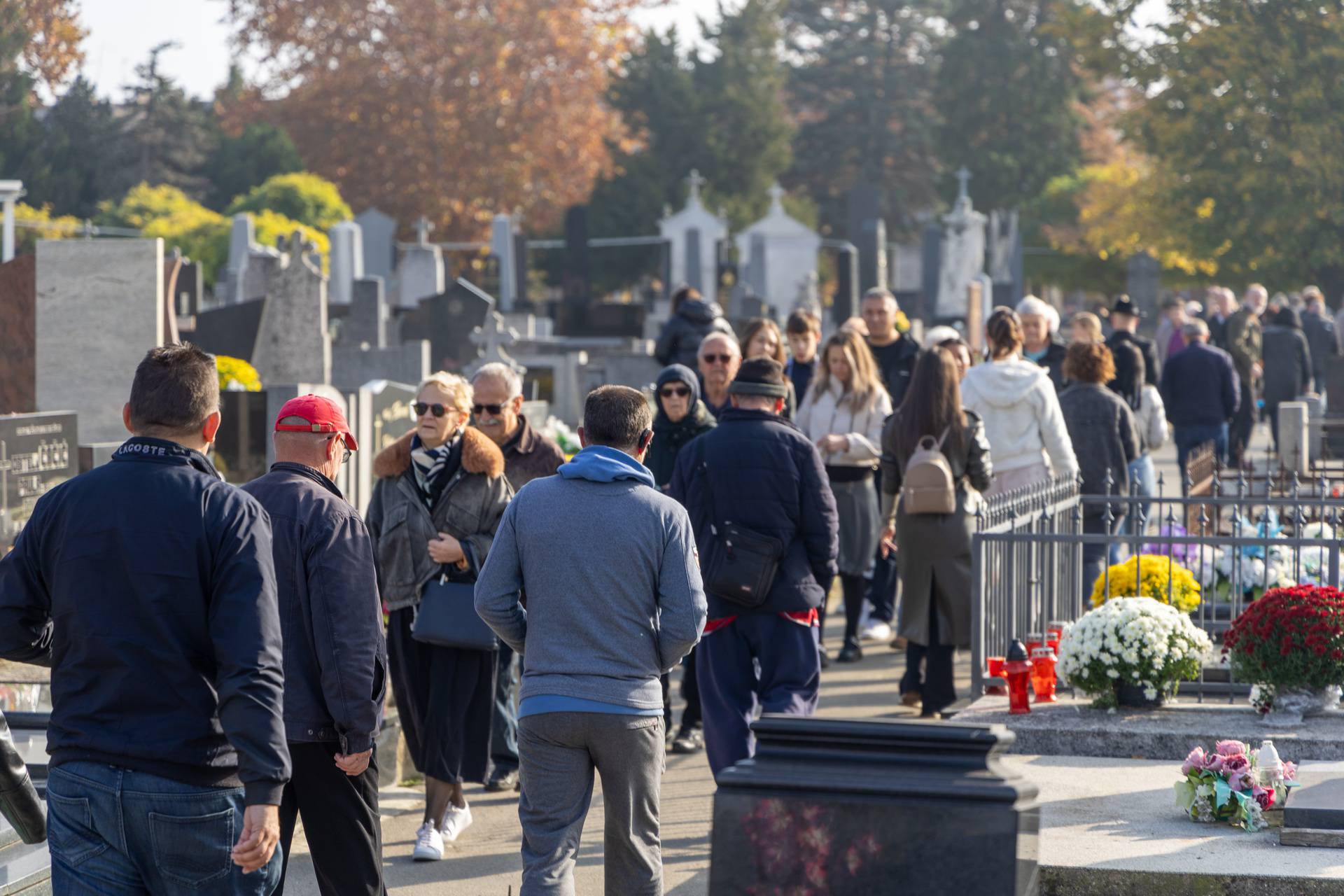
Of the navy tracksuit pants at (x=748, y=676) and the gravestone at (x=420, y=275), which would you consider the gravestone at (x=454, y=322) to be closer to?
the gravestone at (x=420, y=275)

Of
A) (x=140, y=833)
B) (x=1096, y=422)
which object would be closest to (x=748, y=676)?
(x=140, y=833)

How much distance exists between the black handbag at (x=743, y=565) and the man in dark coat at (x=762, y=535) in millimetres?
22

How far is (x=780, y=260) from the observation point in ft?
137

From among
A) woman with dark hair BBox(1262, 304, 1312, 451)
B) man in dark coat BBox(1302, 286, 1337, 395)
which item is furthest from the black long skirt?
man in dark coat BBox(1302, 286, 1337, 395)

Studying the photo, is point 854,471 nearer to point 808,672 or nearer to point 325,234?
point 808,672

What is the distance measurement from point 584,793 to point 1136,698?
302 centimetres

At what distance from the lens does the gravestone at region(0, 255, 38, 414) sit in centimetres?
1155

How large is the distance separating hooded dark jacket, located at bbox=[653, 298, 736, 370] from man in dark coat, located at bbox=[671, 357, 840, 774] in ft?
16.1

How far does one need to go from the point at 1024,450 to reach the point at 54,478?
5.32 meters

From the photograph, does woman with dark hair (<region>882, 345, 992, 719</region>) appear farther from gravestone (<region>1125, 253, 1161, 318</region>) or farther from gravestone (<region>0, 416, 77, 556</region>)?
gravestone (<region>1125, 253, 1161, 318</region>)

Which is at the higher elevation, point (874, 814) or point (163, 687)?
point (163, 687)

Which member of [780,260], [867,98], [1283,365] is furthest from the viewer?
[867,98]

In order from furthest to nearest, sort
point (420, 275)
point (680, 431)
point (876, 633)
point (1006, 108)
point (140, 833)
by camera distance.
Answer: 1. point (1006, 108)
2. point (420, 275)
3. point (876, 633)
4. point (680, 431)
5. point (140, 833)

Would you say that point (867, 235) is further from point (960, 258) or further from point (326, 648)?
Result: point (326, 648)
